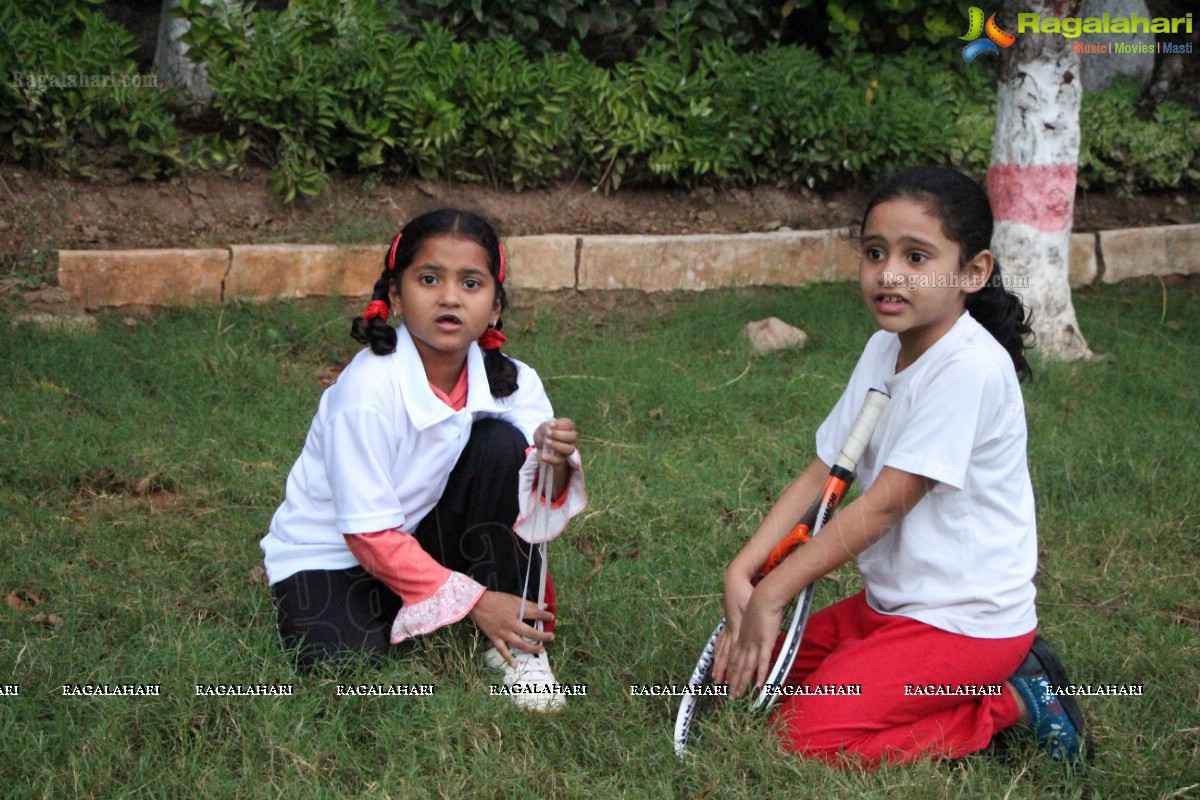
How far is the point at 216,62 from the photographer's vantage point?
5.59 metres

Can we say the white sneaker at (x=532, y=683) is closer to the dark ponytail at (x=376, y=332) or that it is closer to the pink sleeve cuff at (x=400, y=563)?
the pink sleeve cuff at (x=400, y=563)

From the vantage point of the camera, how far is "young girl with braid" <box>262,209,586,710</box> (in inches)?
102

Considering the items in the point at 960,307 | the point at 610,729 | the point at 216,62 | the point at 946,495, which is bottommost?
the point at 610,729

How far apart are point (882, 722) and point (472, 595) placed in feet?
2.96

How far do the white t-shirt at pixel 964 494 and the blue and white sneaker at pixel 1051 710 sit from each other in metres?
0.09

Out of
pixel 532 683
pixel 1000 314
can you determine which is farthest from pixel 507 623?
pixel 1000 314

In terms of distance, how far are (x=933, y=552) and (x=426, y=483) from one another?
1108 millimetres

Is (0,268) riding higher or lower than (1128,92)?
lower

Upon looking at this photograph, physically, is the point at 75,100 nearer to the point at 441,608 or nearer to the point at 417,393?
the point at 417,393

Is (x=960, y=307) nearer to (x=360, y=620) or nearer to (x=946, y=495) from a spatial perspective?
(x=946, y=495)

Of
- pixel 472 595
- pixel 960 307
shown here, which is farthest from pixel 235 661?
pixel 960 307

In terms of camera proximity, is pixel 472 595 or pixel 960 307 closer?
pixel 960 307

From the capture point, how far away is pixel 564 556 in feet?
11.0

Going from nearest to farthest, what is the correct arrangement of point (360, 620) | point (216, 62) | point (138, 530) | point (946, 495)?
point (946, 495) < point (360, 620) < point (138, 530) < point (216, 62)
